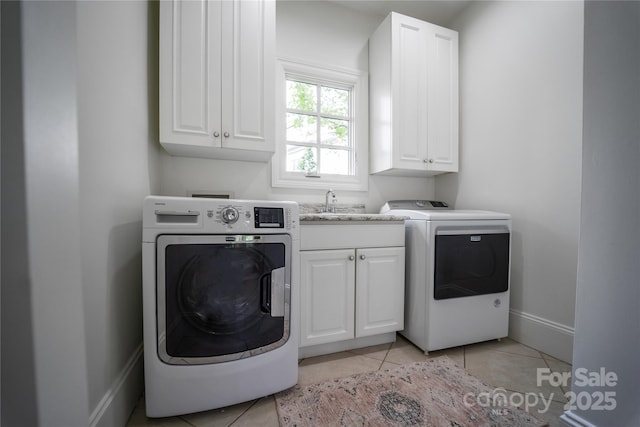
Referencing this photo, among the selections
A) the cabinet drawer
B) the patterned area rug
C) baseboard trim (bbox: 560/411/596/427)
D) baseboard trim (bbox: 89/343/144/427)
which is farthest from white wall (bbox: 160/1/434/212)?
baseboard trim (bbox: 560/411/596/427)

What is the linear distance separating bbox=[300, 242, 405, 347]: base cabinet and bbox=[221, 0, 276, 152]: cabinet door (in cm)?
85

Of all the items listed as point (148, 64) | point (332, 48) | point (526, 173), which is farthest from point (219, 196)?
point (526, 173)

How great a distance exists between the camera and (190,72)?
1534 millimetres

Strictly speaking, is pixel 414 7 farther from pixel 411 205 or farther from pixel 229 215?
pixel 229 215

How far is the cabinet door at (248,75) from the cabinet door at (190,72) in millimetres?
53

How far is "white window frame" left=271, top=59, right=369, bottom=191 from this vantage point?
211 centimetres

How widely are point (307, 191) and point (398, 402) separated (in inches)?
60.4

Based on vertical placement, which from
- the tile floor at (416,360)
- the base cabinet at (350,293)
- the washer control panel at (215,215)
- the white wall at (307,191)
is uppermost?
the white wall at (307,191)

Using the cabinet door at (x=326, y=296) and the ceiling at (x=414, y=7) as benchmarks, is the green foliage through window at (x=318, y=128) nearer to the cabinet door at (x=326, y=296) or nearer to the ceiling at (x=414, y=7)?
the ceiling at (x=414, y=7)

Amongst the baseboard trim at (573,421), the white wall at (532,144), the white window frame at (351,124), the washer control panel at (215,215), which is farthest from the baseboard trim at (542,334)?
the washer control panel at (215,215)

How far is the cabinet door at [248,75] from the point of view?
62.8 inches

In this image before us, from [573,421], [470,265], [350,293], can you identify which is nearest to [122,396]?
[350,293]

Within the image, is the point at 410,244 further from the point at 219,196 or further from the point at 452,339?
the point at 219,196

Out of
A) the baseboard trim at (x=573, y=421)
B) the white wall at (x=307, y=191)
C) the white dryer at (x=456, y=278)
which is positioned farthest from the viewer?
the white wall at (x=307, y=191)
